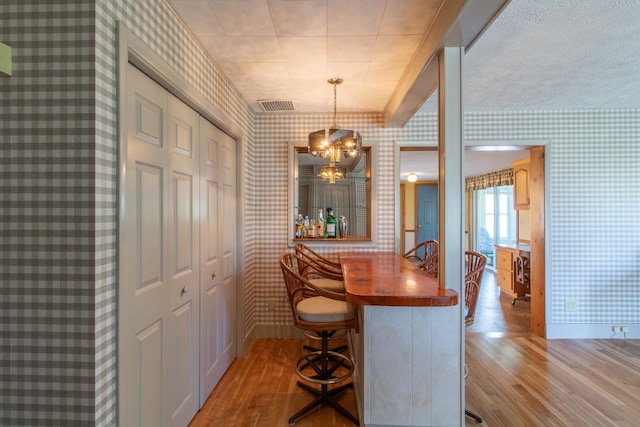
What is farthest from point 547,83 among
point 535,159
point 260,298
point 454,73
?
point 260,298

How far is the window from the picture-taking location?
249 inches

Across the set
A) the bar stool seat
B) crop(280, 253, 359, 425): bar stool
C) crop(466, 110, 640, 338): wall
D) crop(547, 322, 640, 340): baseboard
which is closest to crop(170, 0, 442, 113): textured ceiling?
crop(280, 253, 359, 425): bar stool

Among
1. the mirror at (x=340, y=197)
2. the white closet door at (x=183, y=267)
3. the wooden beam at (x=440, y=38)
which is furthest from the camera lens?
the mirror at (x=340, y=197)

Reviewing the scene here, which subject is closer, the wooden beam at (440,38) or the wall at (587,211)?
the wooden beam at (440,38)

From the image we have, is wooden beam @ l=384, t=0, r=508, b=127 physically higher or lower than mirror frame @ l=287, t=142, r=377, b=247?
higher

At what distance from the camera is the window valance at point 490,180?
5.63m

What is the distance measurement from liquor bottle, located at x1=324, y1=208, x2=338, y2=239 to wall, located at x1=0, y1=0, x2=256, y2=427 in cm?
235

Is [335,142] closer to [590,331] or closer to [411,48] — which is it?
[411,48]

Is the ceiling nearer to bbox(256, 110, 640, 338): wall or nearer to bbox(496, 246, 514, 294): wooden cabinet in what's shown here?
bbox(256, 110, 640, 338): wall

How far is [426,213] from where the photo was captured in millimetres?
8469

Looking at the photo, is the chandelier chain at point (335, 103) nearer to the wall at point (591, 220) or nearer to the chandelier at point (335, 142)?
the chandelier at point (335, 142)

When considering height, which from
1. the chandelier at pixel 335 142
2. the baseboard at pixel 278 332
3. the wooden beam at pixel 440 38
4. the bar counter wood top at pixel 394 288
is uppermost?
the wooden beam at pixel 440 38

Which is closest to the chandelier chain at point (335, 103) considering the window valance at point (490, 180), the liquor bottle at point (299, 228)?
the liquor bottle at point (299, 228)

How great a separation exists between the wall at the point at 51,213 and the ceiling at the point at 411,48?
70 centimetres
